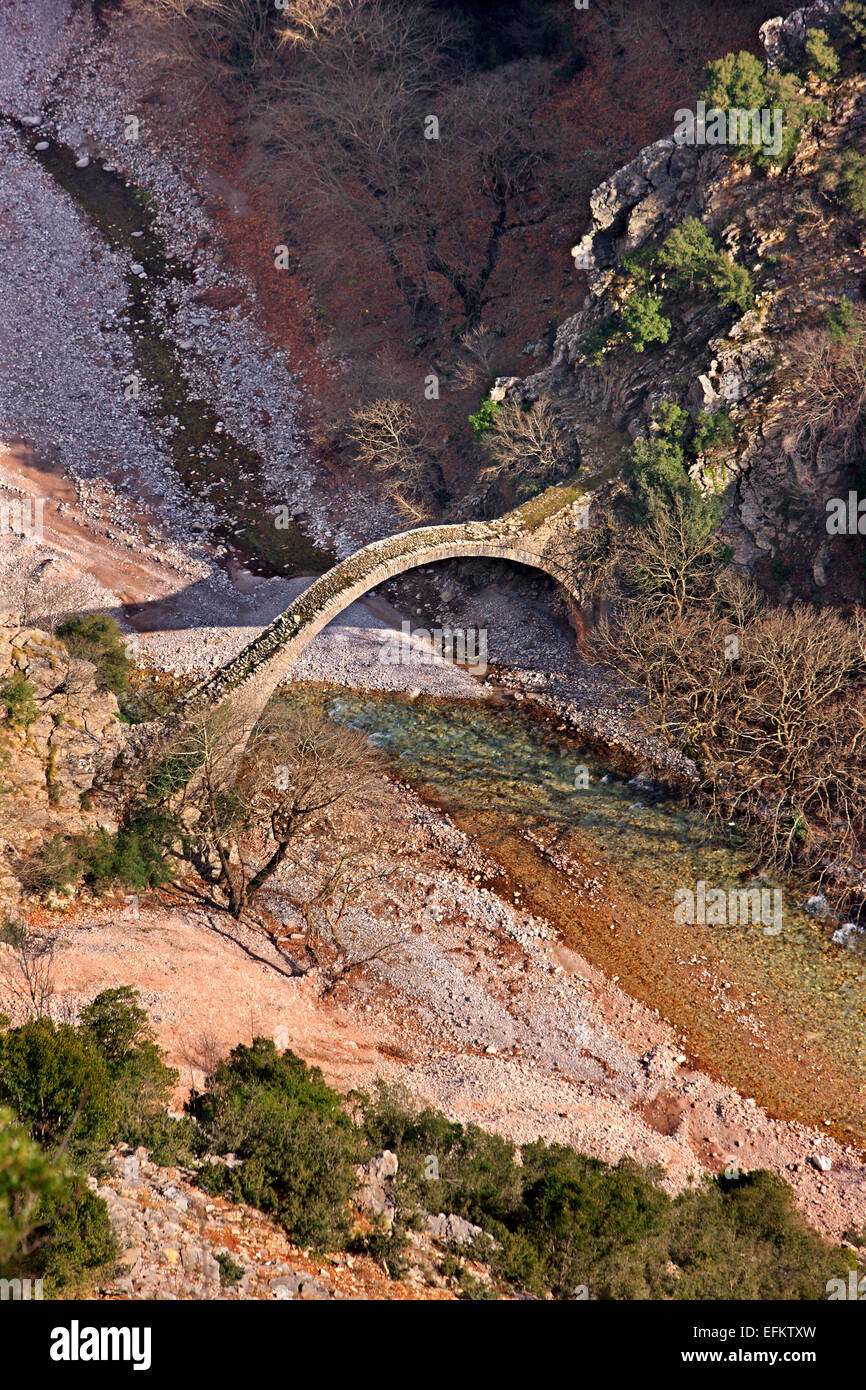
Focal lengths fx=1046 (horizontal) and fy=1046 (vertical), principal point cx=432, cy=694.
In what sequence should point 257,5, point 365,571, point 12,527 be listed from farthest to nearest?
point 257,5, point 12,527, point 365,571

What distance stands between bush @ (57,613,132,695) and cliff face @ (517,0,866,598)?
824 inches

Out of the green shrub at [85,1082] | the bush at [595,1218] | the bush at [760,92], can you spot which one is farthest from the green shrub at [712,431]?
the green shrub at [85,1082]

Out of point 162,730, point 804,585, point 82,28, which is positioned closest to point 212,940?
point 162,730

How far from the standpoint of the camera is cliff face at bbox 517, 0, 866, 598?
119 ft

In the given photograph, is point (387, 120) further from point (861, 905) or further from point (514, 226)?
point (861, 905)

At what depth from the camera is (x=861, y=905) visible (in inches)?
1260

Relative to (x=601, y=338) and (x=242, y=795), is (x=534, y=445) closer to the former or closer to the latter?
(x=601, y=338)

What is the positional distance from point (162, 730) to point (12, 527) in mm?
17461

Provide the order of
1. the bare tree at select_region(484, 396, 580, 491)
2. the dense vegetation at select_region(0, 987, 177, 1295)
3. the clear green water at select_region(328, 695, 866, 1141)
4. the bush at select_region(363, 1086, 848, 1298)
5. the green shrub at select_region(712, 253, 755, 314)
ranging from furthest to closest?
the bare tree at select_region(484, 396, 580, 491)
the green shrub at select_region(712, 253, 755, 314)
the clear green water at select_region(328, 695, 866, 1141)
the bush at select_region(363, 1086, 848, 1298)
the dense vegetation at select_region(0, 987, 177, 1295)

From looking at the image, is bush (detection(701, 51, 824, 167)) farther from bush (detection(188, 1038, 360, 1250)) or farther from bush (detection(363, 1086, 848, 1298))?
bush (detection(188, 1038, 360, 1250))

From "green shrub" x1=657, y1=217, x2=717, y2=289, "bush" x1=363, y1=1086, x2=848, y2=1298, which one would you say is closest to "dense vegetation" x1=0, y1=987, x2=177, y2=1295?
"bush" x1=363, y1=1086, x2=848, y2=1298

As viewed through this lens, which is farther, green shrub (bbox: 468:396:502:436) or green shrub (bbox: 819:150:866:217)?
green shrub (bbox: 468:396:502:436)

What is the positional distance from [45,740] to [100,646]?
561 cm

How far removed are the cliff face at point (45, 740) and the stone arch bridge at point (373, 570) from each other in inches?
109
